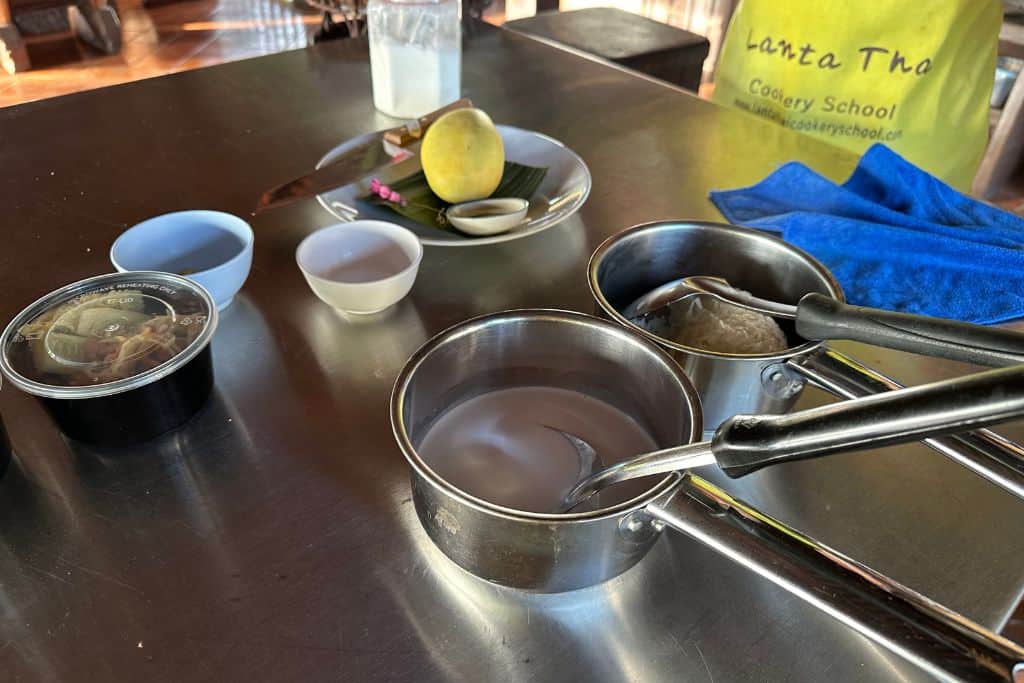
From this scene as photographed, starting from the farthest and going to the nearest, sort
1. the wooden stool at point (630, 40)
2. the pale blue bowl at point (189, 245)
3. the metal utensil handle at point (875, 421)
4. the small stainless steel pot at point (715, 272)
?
1. the wooden stool at point (630, 40)
2. the pale blue bowl at point (189, 245)
3. the small stainless steel pot at point (715, 272)
4. the metal utensil handle at point (875, 421)

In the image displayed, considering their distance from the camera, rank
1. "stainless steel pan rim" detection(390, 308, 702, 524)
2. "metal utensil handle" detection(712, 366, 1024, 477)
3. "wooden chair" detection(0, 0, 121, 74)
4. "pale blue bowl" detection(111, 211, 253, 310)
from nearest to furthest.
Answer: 1. "metal utensil handle" detection(712, 366, 1024, 477)
2. "stainless steel pan rim" detection(390, 308, 702, 524)
3. "pale blue bowl" detection(111, 211, 253, 310)
4. "wooden chair" detection(0, 0, 121, 74)

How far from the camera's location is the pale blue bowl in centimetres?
56

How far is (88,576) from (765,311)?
0.44 meters

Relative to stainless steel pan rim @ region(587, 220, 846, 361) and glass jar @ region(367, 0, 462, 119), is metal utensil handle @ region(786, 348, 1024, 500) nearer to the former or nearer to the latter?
stainless steel pan rim @ region(587, 220, 846, 361)

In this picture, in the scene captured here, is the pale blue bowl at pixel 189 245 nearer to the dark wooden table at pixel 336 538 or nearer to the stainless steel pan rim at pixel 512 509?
the dark wooden table at pixel 336 538

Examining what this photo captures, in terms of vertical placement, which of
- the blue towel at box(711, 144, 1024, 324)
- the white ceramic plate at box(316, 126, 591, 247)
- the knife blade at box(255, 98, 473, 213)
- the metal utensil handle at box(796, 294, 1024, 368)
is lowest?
the blue towel at box(711, 144, 1024, 324)

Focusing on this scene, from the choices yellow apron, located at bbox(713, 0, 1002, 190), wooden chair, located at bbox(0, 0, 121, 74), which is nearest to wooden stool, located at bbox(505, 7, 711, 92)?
yellow apron, located at bbox(713, 0, 1002, 190)

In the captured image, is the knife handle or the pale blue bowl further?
the knife handle

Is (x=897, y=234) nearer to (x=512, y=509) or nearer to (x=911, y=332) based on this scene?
(x=911, y=332)

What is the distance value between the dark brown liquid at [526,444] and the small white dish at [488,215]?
0.69 feet

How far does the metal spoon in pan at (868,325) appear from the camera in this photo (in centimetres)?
31

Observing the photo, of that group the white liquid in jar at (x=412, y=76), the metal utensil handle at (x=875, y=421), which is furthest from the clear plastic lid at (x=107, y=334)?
the white liquid in jar at (x=412, y=76)

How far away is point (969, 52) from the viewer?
1.07 m

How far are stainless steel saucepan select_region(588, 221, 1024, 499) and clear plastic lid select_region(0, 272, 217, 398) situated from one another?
0.27 meters
